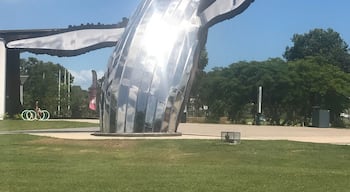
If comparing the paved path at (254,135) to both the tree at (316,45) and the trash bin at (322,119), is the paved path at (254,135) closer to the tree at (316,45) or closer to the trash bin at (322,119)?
the trash bin at (322,119)

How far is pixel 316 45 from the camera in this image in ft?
256

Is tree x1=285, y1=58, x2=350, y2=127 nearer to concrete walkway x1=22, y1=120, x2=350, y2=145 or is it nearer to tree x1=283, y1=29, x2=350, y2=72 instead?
concrete walkway x1=22, y1=120, x2=350, y2=145

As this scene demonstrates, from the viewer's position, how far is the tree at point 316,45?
76625 millimetres

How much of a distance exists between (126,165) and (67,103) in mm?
48623

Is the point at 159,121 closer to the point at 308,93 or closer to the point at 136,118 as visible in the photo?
the point at 136,118

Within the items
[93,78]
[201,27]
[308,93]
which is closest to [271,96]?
[308,93]

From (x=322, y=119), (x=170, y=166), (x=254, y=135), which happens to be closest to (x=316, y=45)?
(x=322, y=119)

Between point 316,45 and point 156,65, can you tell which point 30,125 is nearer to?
point 156,65

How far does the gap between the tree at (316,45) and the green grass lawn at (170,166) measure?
62207 mm

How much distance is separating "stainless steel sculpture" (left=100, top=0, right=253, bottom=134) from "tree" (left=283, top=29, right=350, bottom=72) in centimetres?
5641

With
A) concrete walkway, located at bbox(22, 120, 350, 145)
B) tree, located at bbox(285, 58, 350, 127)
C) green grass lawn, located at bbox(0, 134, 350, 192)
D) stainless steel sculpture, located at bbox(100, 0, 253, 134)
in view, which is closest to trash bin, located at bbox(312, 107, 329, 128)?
tree, located at bbox(285, 58, 350, 127)

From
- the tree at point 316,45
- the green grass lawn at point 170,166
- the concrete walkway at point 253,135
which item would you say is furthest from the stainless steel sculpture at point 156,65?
the tree at point 316,45

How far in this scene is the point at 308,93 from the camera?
4666cm

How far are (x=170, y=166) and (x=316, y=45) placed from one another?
229ft
